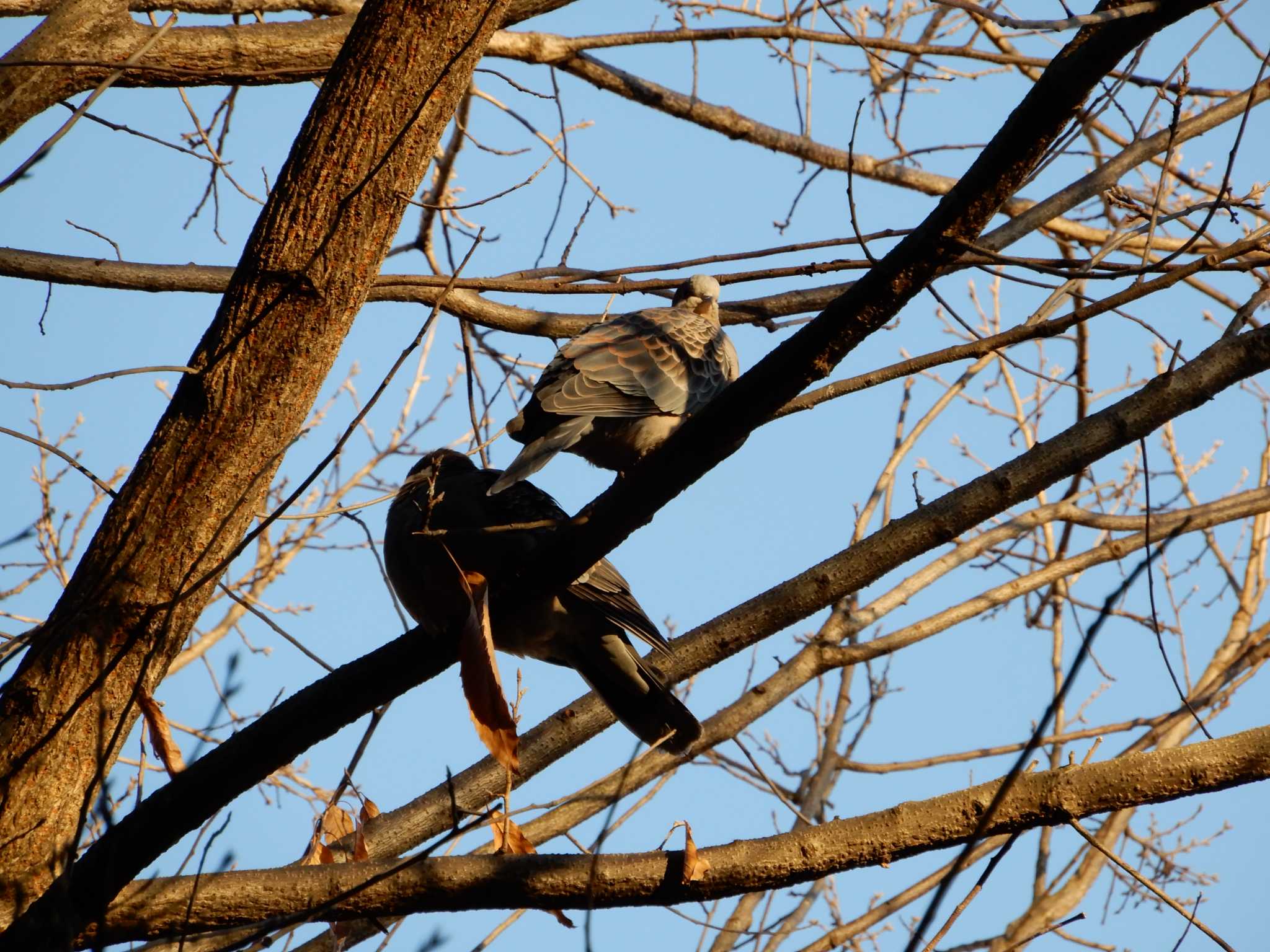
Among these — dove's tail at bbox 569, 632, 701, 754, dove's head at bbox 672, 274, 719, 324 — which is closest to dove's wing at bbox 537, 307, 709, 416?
dove's head at bbox 672, 274, 719, 324

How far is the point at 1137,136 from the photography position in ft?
14.8

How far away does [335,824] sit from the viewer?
11.4ft

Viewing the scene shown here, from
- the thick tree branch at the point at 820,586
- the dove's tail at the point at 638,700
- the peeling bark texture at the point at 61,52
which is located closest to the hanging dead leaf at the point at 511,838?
the thick tree branch at the point at 820,586

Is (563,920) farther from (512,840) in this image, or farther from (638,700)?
(638,700)

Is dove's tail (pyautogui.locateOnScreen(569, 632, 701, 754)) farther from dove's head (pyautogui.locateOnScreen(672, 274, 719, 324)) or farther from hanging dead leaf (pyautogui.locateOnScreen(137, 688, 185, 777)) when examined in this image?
dove's head (pyautogui.locateOnScreen(672, 274, 719, 324))

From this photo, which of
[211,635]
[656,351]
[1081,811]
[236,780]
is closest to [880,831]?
[1081,811]

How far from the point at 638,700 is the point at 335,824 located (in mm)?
1049

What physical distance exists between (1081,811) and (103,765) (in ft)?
6.71

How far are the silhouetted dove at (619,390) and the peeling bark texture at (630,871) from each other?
1.51 meters

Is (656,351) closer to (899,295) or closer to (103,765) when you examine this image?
(899,295)

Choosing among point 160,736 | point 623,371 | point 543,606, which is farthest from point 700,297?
point 160,736

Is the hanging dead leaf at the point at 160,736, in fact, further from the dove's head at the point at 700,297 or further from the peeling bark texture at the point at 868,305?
the dove's head at the point at 700,297

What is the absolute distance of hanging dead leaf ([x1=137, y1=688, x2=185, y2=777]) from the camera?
116 inches

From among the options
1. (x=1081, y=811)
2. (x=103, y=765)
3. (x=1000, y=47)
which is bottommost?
(x=1081, y=811)
